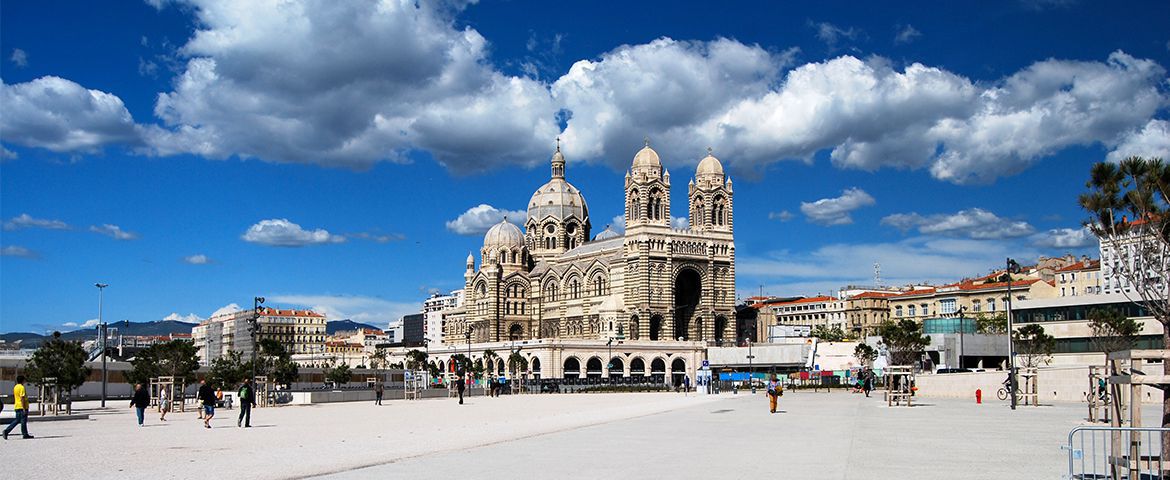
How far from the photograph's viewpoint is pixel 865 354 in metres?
98.1

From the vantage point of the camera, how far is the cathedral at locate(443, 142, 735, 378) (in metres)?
115

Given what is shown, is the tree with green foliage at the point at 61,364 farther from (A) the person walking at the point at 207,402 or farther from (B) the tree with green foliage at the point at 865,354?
(B) the tree with green foliage at the point at 865,354

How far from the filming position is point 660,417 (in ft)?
127

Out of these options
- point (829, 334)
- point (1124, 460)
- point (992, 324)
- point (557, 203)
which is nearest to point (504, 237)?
point (557, 203)

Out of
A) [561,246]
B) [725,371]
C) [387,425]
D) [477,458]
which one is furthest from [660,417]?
[561,246]

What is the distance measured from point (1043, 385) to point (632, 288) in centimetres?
6252

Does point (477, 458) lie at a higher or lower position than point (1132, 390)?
lower

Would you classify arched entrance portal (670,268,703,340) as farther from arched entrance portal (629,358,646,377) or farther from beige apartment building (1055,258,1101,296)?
beige apartment building (1055,258,1101,296)

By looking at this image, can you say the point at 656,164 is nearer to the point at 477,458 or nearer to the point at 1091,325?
the point at 1091,325

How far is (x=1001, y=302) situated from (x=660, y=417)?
104073 mm

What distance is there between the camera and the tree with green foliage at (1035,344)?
82375mm

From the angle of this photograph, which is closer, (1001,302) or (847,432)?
(847,432)

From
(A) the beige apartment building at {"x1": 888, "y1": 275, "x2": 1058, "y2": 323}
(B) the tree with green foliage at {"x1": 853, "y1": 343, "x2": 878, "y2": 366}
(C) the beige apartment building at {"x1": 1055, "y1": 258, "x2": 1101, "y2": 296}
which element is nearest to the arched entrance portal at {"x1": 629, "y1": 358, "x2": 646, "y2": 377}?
(B) the tree with green foliage at {"x1": 853, "y1": 343, "x2": 878, "y2": 366}

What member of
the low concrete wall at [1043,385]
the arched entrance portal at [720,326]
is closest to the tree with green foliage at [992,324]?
the arched entrance portal at [720,326]
